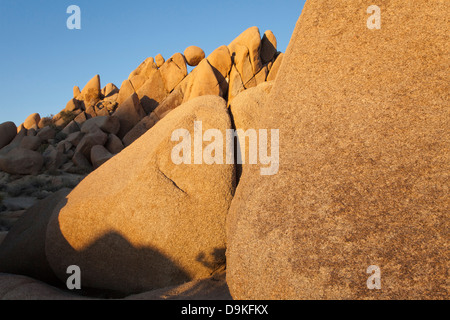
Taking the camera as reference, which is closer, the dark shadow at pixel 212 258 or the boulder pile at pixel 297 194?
the boulder pile at pixel 297 194

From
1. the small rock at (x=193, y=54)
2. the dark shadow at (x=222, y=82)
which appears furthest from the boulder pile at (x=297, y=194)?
the small rock at (x=193, y=54)

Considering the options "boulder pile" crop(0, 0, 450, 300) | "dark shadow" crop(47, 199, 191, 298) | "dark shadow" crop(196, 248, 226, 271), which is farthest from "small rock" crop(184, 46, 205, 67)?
"dark shadow" crop(196, 248, 226, 271)

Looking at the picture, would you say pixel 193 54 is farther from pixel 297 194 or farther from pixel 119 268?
pixel 297 194

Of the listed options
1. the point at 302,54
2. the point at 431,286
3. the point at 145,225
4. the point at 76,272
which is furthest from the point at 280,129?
the point at 76,272

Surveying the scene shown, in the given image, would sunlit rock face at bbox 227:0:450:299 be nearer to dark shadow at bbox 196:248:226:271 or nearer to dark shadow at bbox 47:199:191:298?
dark shadow at bbox 196:248:226:271

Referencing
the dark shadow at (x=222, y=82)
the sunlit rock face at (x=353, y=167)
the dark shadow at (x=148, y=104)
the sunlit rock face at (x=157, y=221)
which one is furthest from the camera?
the dark shadow at (x=148, y=104)

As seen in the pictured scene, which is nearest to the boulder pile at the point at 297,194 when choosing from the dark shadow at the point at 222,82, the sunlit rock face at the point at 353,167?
the sunlit rock face at the point at 353,167

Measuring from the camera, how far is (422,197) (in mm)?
2320

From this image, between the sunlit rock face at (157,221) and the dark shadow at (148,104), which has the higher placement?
the dark shadow at (148,104)

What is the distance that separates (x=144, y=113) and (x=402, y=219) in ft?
70.7

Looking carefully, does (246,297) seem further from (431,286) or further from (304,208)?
(431,286)

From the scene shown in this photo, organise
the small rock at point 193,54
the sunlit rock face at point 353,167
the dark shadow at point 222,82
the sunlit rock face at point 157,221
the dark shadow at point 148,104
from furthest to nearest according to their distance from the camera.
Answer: the small rock at point 193,54, the dark shadow at point 148,104, the dark shadow at point 222,82, the sunlit rock face at point 157,221, the sunlit rock face at point 353,167

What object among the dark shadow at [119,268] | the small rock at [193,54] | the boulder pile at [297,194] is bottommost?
the dark shadow at [119,268]

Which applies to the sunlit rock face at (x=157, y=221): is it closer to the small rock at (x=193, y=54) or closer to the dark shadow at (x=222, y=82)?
the dark shadow at (x=222, y=82)
